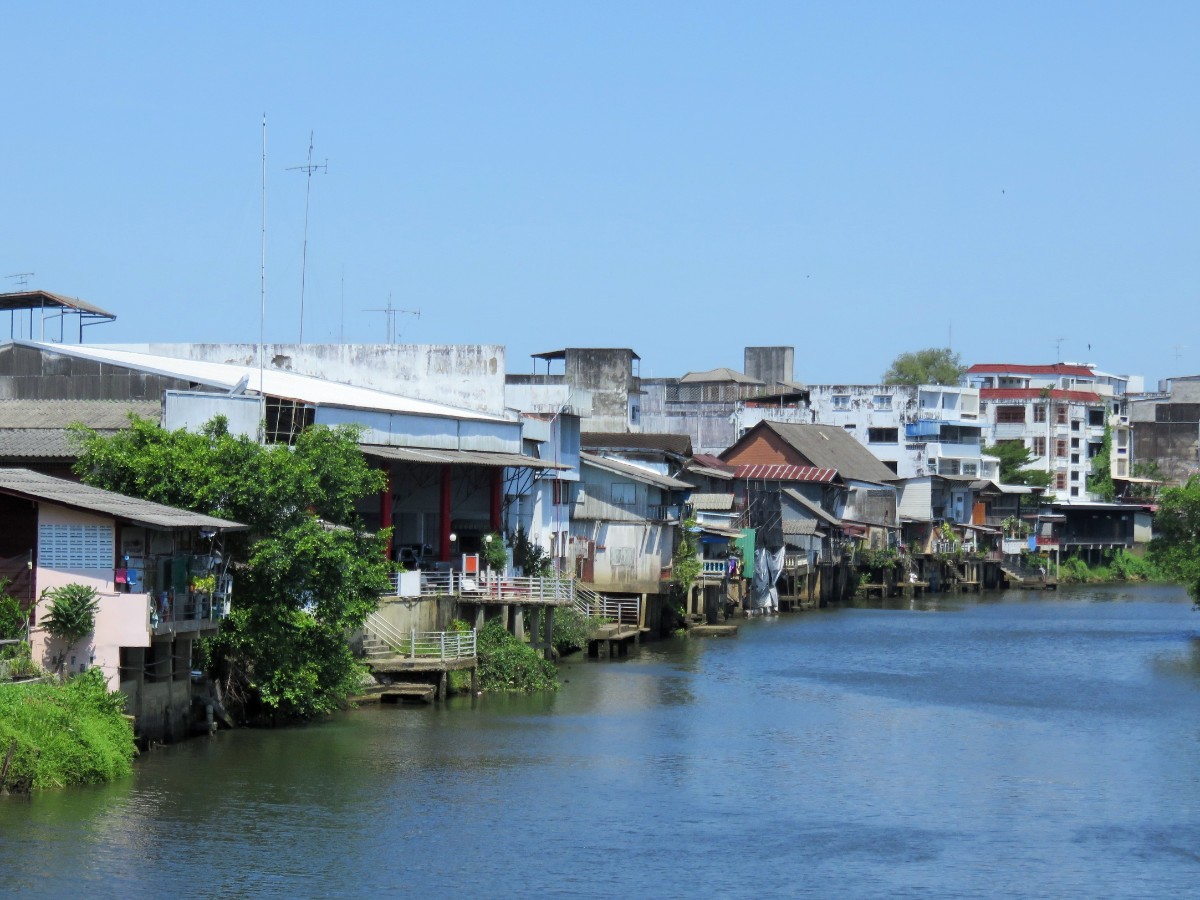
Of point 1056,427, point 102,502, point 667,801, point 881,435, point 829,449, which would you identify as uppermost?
point 1056,427

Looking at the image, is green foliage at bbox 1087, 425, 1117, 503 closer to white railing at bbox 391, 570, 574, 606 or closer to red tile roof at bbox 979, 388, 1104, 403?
red tile roof at bbox 979, 388, 1104, 403

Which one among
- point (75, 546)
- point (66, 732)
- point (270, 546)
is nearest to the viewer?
point (66, 732)

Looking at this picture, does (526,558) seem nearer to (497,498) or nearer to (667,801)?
(497,498)

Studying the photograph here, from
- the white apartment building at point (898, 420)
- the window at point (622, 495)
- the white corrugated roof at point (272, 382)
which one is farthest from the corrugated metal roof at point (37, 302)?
the white apartment building at point (898, 420)

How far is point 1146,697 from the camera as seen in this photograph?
2026 inches

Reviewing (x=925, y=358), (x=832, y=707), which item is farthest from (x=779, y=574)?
(x=925, y=358)

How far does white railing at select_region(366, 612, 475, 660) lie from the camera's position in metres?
45.9

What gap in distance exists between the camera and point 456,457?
52531 mm

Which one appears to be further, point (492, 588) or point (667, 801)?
point (492, 588)

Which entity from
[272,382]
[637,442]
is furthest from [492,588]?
[637,442]

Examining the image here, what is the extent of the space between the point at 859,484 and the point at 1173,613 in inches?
871

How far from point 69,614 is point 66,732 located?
2800 mm

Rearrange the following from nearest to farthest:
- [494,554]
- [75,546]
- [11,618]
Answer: [11,618] < [75,546] < [494,554]

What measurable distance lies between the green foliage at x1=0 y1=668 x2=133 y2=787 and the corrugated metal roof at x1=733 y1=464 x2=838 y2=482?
65.7 meters
